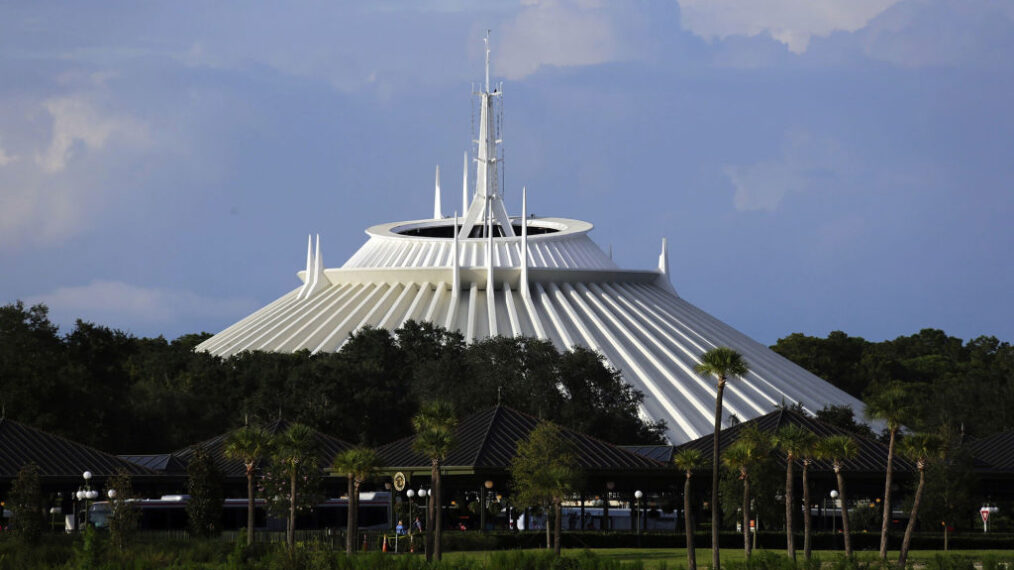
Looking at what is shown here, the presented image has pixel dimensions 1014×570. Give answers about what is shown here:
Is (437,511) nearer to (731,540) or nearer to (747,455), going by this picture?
(747,455)

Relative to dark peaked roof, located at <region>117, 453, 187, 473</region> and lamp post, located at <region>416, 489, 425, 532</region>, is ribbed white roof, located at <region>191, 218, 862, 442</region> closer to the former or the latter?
lamp post, located at <region>416, 489, 425, 532</region>

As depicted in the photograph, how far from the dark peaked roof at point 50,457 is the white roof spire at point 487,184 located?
35.0 m

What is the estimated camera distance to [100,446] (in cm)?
5706

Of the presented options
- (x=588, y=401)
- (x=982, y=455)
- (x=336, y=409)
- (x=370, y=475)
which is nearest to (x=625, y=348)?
(x=588, y=401)

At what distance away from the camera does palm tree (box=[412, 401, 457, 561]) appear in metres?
38.3

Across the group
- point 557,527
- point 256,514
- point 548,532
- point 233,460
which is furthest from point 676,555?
point 233,460

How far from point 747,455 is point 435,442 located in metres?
7.84

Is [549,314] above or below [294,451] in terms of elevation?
above

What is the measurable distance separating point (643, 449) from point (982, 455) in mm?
11473

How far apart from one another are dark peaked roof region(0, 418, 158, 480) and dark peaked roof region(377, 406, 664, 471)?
7680 millimetres

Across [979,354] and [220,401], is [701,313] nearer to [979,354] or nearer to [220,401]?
[220,401]

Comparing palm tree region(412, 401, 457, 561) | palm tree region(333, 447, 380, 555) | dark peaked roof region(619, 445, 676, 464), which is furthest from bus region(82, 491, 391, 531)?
dark peaked roof region(619, 445, 676, 464)

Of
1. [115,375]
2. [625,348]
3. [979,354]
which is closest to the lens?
[115,375]

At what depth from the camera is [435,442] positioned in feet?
129
